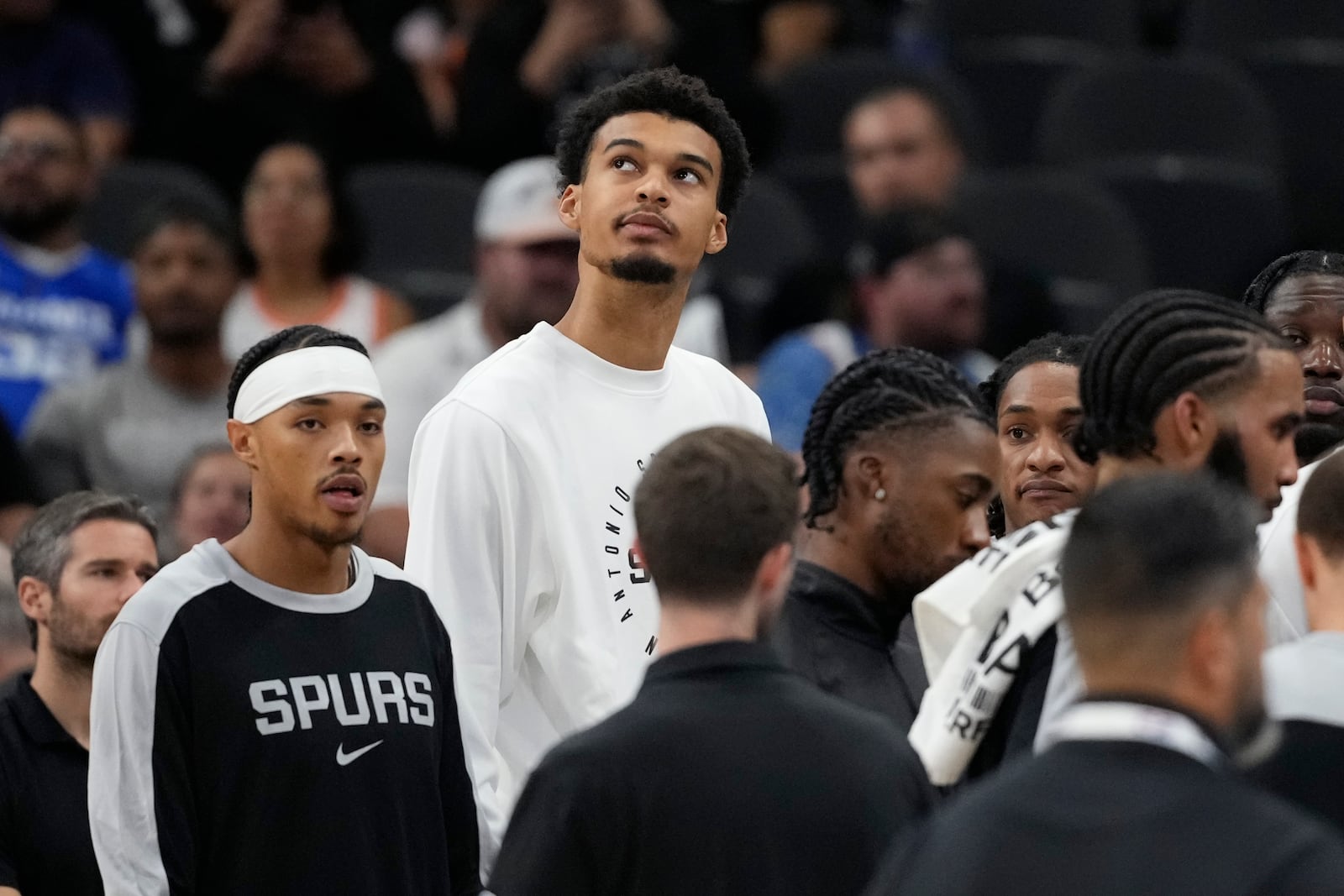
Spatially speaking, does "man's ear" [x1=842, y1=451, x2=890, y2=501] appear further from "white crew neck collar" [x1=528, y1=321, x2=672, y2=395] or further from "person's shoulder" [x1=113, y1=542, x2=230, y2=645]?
"person's shoulder" [x1=113, y1=542, x2=230, y2=645]

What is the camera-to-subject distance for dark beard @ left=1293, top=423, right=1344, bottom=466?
441cm

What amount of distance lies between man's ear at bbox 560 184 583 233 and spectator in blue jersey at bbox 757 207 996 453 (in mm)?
2530

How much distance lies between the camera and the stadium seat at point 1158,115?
929 cm

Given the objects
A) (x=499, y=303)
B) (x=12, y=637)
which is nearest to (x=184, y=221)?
(x=499, y=303)

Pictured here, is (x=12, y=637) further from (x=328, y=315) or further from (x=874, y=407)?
(x=328, y=315)

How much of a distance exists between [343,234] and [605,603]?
4.25 m

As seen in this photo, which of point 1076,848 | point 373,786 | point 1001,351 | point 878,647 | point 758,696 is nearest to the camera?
point 1076,848

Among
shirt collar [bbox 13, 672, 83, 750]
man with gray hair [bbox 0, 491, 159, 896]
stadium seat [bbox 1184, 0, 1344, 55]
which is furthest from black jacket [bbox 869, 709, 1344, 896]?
stadium seat [bbox 1184, 0, 1344, 55]

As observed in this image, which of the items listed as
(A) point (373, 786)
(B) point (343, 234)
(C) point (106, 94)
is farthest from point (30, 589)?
(C) point (106, 94)

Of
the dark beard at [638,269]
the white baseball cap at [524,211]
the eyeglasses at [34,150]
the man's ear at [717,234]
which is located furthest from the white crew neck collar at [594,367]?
the eyeglasses at [34,150]

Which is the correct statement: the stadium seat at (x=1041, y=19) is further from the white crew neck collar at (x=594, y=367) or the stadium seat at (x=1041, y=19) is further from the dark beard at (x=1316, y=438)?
the white crew neck collar at (x=594, y=367)

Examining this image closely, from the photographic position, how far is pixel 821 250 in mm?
9359

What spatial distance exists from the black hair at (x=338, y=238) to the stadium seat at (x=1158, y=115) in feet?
9.65

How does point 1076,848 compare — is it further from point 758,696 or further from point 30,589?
point 30,589
